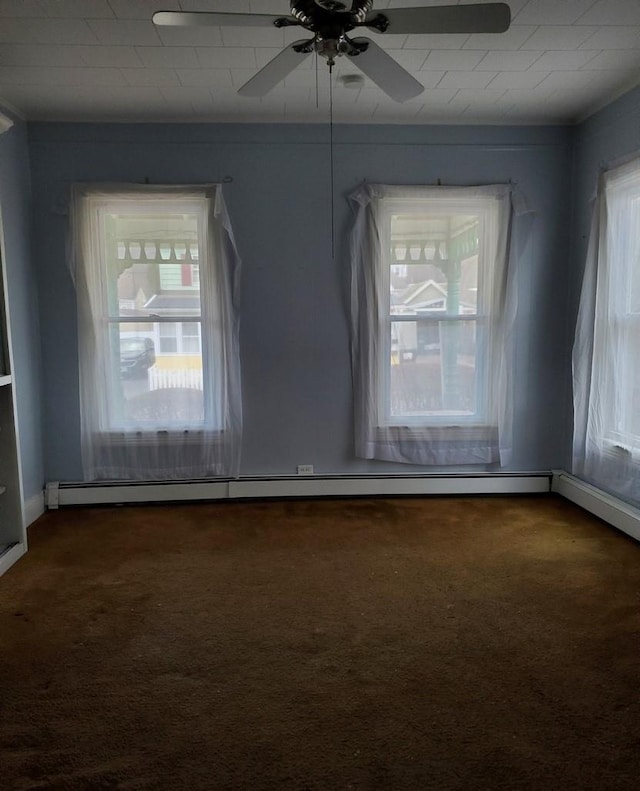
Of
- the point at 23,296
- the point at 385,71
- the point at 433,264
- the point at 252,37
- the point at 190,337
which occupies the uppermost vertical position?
the point at 252,37

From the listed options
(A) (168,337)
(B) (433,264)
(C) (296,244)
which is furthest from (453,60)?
(A) (168,337)

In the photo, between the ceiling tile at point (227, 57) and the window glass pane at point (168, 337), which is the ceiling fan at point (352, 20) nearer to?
the ceiling tile at point (227, 57)

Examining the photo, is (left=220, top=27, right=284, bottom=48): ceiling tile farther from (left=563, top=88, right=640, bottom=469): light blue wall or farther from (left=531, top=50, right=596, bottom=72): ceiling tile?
(left=563, top=88, right=640, bottom=469): light blue wall

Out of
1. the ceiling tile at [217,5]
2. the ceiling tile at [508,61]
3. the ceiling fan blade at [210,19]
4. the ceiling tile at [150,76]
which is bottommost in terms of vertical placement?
the ceiling fan blade at [210,19]

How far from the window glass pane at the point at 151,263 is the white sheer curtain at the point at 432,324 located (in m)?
1.15

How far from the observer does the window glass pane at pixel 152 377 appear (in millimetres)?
3826

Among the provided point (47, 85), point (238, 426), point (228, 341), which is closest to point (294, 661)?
point (238, 426)

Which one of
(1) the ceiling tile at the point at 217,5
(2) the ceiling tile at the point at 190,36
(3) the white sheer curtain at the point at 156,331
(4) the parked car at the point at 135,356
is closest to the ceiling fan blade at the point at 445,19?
(1) the ceiling tile at the point at 217,5

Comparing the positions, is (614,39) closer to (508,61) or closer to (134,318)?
(508,61)

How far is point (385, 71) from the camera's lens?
6.99 ft

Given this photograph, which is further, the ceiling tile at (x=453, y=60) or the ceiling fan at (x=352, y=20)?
the ceiling tile at (x=453, y=60)

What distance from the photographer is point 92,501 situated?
392 cm

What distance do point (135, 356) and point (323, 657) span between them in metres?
2.51

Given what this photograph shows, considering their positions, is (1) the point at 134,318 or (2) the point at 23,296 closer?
(2) the point at 23,296
